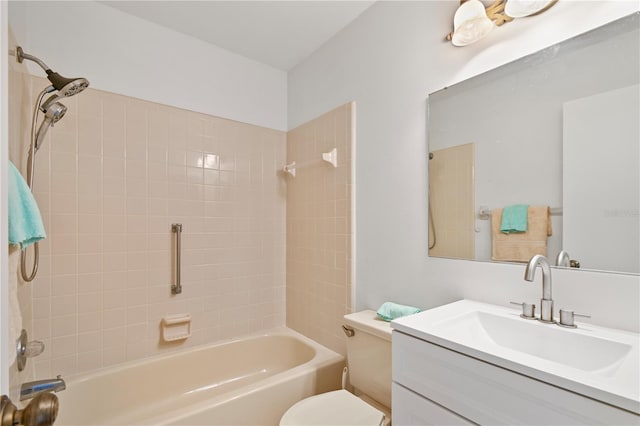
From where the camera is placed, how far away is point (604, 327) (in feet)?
3.24

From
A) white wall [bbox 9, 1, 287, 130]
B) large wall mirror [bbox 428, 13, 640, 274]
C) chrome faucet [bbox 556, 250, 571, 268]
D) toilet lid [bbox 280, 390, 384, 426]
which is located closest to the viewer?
large wall mirror [bbox 428, 13, 640, 274]

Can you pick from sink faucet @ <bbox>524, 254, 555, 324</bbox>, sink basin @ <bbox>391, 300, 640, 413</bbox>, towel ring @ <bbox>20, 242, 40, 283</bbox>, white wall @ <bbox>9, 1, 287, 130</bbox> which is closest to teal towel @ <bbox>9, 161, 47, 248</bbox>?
towel ring @ <bbox>20, 242, 40, 283</bbox>

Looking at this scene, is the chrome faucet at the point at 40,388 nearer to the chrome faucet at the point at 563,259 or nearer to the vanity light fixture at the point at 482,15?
the chrome faucet at the point at 563,259

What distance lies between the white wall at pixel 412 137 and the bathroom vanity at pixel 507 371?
5.5 inches

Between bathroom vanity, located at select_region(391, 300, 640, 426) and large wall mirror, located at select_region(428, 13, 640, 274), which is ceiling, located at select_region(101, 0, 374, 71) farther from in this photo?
bathroom vanity, located at select_region(391, 300, 640, 426)

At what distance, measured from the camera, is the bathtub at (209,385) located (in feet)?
4.96

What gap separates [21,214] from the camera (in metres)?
1.00

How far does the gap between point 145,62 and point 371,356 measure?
2176mm

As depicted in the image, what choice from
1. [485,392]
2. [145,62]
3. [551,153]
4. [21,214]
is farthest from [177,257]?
[551,153]

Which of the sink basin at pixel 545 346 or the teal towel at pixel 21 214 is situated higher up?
the teal towel at pixel 21 214

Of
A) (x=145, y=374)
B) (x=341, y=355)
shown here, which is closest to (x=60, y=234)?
(x=145, y=374)

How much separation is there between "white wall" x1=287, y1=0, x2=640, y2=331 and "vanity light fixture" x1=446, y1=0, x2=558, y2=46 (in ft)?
0.12

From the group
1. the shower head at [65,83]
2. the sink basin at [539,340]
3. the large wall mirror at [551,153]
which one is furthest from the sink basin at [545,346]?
the shower head at [65,83]

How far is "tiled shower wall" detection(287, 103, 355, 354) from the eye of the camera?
6.49 ft
